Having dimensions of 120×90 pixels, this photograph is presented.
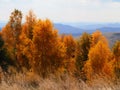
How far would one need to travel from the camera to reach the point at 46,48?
37.7 meters

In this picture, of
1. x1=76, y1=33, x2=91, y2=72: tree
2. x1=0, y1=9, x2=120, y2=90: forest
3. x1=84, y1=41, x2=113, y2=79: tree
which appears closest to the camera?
x1=0, y1=9, x2=120, y2=90: forest

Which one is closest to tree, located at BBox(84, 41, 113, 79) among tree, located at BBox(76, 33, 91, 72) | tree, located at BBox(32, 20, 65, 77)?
tree, located at BBox(76, 33, 91, 72)

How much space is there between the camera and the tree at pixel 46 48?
122 ft

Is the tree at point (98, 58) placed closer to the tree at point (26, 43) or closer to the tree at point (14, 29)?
the tree at point (26, 43)

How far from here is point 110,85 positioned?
8445 mm

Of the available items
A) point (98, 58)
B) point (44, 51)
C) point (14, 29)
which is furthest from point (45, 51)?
point (14, 29)

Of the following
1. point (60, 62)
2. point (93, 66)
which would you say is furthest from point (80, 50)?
point (60, 62)

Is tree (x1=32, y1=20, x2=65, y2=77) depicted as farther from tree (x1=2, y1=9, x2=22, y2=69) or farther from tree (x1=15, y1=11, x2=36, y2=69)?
tree (x1=2, y1=9, x2=22, y2=69)

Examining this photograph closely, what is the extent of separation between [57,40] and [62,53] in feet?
5.93

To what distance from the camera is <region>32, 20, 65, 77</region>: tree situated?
37125mm

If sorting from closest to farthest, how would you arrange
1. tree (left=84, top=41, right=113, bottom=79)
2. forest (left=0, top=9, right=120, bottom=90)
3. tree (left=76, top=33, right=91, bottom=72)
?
forest (left=0, top=9, right=120, bottom=90)
tree (left=84, top=41, right=113, bottom=79)
tree (left=76, top=33, right=91, bottom=72)

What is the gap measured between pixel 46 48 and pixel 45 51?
43 centimetres

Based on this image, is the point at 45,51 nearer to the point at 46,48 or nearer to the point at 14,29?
the point at 46,48

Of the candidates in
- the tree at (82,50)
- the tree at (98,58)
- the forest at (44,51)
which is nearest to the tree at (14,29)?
the forest at (44,51)
